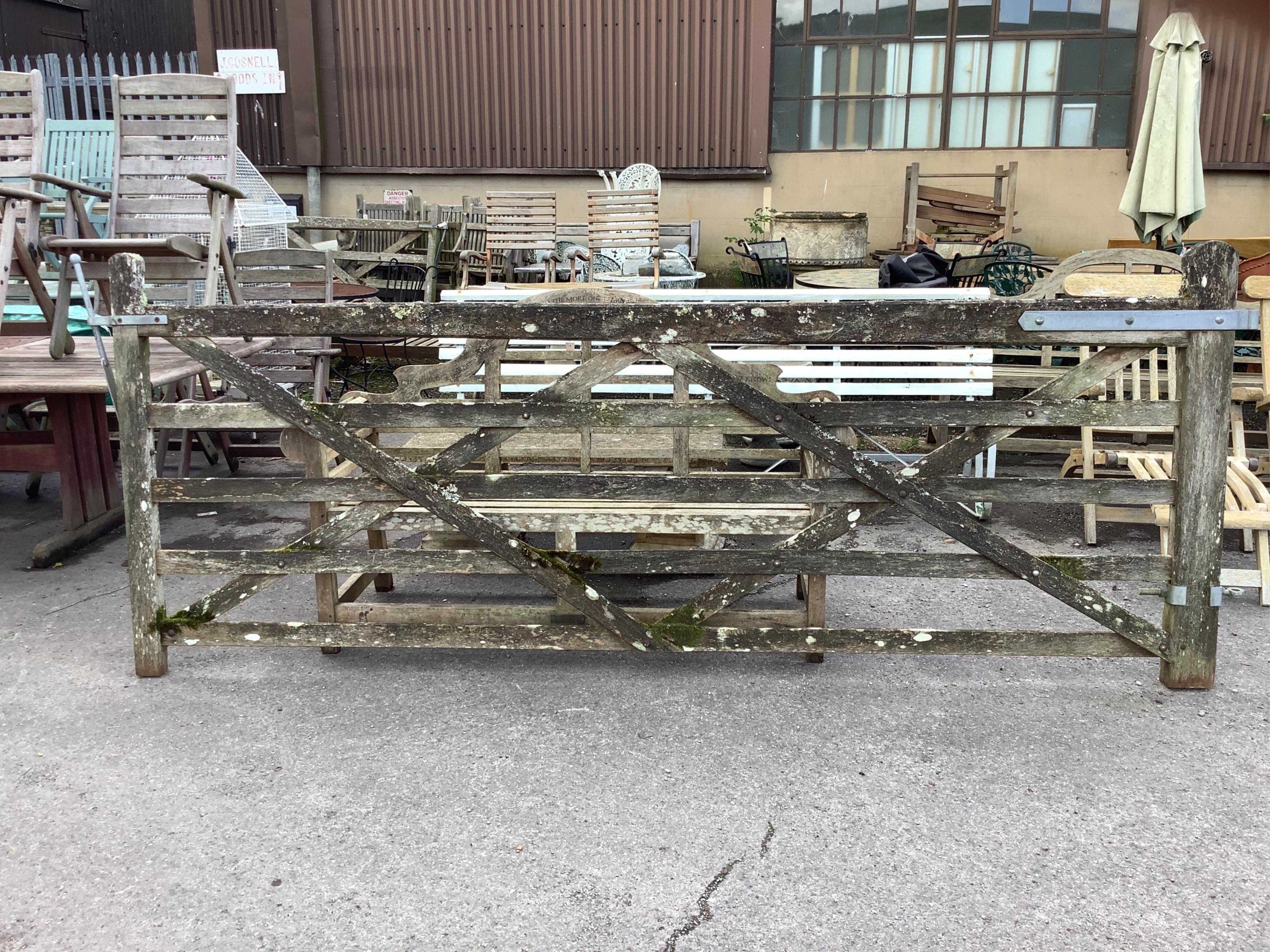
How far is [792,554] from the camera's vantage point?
9.51ft

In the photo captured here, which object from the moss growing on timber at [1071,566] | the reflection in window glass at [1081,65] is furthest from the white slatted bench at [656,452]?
the reflection in window glass at [1081,65]

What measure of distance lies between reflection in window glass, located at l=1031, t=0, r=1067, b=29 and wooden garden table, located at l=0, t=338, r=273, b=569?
9972mm

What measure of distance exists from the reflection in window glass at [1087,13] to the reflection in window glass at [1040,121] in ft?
2.68

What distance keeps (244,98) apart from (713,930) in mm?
12271

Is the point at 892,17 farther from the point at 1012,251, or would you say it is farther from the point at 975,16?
the point at 1012,251

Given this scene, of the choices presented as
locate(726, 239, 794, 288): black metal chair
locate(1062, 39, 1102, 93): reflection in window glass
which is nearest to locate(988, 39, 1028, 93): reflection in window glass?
locate(1062, 39, 1102, 93): reflection in window glass

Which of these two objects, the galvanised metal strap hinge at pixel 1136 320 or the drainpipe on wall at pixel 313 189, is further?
the drainpipe on wall at pixel 313 189

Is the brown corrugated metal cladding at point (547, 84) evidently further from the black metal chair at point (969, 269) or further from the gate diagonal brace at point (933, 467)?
the gate diagonal brace at point (933, 467)

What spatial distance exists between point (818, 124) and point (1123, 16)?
3.50 m

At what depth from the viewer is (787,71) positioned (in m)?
11.4

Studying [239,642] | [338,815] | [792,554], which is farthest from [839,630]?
[239,642]

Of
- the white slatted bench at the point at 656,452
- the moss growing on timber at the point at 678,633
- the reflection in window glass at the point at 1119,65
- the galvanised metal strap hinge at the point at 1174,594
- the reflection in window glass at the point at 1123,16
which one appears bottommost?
the moss growing on timber at the point at 678,633

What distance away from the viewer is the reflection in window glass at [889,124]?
11266mm

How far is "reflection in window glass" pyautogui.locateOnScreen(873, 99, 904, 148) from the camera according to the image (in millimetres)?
11266
